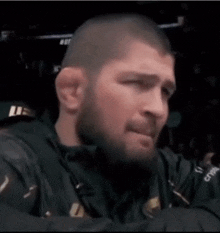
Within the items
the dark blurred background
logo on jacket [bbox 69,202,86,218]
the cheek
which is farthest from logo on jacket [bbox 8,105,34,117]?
logo on jacket [bbox 69,202,86,218]

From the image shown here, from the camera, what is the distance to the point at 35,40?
1714 mm

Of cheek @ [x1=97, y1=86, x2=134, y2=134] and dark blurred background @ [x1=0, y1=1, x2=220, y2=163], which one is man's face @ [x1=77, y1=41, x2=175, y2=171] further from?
dark blurred background @ [x1=0, y1=1, x2=220, y2=163]

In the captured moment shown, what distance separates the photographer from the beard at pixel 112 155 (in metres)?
0.95

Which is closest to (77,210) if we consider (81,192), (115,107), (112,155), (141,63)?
(81,192)

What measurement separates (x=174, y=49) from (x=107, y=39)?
2.43ft

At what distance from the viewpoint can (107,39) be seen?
1.01 m

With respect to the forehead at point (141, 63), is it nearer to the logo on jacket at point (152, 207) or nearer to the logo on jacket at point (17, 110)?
the logo on jacket at point (152, 207)

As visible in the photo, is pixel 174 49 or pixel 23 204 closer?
pixel 23 204

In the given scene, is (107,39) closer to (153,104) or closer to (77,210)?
(153,104)

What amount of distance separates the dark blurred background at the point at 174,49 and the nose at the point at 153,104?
73 cm

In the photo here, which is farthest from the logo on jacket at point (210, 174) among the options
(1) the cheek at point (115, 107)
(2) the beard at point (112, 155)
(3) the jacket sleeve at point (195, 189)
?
(1) the cheek at point (115, 107)

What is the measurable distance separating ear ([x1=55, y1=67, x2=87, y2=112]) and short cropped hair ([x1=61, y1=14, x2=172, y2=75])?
0.09 feet

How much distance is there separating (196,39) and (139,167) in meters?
0.90

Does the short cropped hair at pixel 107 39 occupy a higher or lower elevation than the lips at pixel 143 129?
higher
